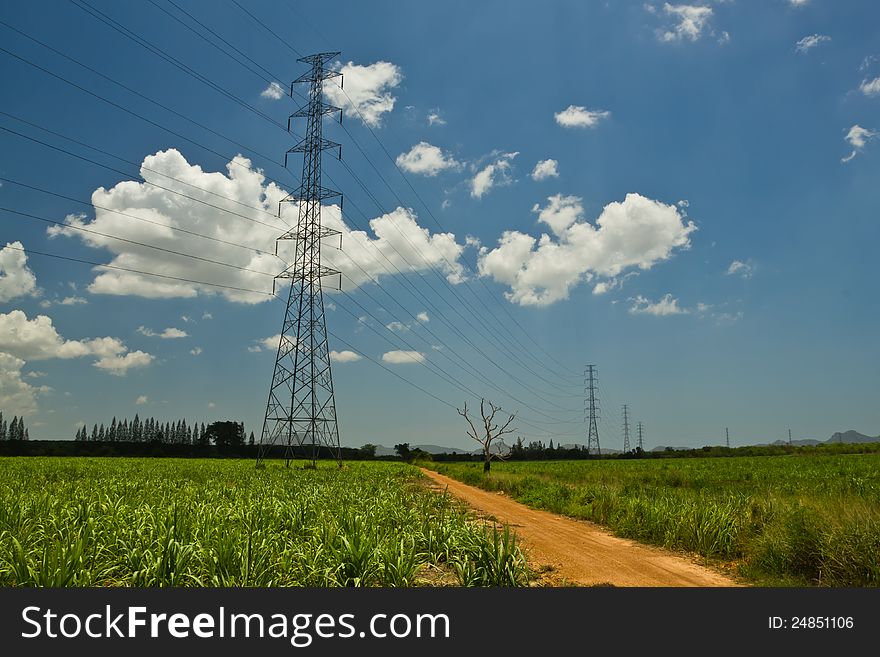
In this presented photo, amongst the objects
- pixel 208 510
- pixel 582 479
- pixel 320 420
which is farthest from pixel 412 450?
pixel 208 510

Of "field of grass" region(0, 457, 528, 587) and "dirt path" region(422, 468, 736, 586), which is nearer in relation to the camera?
"field of grass" region(0, 457, 528, 587)

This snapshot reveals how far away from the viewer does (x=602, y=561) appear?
12695mm

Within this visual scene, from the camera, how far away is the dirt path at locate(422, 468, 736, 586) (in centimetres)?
1108

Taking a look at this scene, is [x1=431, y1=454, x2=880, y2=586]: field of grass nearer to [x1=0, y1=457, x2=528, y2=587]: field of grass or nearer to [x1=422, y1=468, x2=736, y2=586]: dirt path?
[x1=422, y1=468, x2=736, y2=586]: dirt path

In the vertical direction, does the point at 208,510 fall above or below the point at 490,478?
above

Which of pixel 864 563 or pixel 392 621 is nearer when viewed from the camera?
pixel 392 621

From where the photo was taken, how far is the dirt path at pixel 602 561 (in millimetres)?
11078

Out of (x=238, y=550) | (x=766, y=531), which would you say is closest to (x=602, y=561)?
(x=766, y=531)

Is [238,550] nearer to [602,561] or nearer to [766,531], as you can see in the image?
[602,561]

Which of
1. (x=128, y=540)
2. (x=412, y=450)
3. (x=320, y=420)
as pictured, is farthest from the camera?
(x=412, y=450)

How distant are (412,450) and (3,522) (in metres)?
115

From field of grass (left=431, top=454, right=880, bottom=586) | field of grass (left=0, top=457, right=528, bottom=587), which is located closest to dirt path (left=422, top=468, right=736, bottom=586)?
field of grass (left=431, top=454, right=880, bottom=586)

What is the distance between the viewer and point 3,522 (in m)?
11.5

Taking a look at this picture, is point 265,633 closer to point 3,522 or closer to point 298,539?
point 298,539
